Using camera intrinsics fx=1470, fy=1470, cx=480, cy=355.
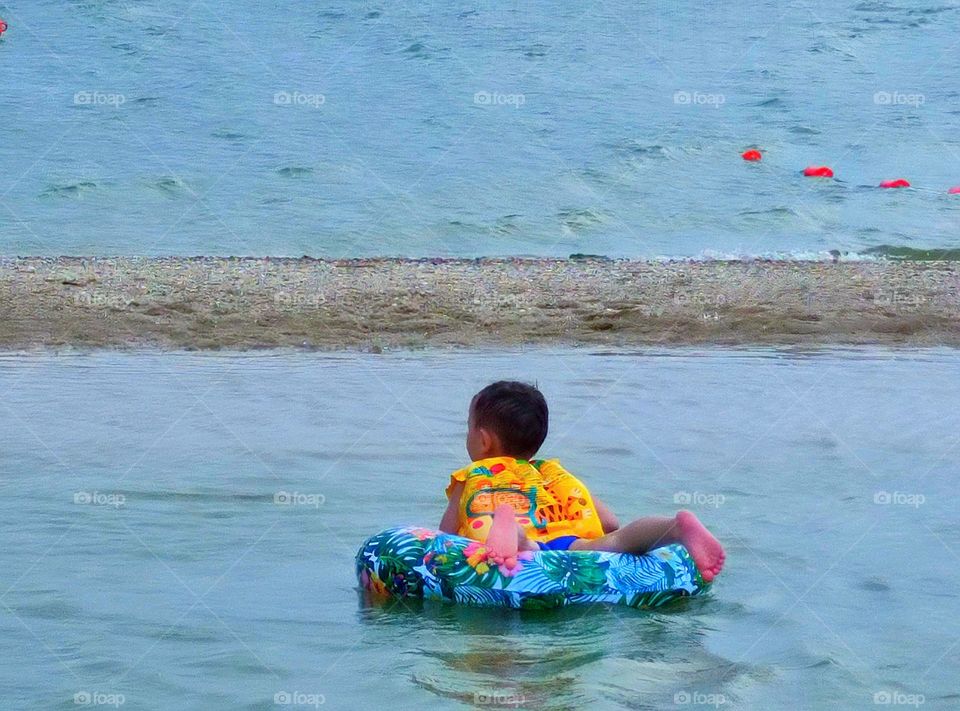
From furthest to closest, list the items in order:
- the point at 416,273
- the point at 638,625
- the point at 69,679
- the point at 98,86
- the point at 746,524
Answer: the point at 98,86 → the point at 416,273 → the point at 746,524 → the point at 638,625 → the point at 69,679

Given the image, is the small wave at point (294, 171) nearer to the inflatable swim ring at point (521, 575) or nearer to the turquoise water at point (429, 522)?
the turquoise water at point (429, 522)

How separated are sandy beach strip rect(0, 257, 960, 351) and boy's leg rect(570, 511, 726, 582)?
551cm

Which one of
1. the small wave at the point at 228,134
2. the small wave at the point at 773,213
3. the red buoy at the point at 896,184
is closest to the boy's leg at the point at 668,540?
the small wave at the point at 773,213

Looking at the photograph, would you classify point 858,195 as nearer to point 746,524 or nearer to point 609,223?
point 609,223

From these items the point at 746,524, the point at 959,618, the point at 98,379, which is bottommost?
the point at 98,379

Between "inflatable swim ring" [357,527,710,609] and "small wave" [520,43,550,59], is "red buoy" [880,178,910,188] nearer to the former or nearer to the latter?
"small wave" [520,43,550,59]

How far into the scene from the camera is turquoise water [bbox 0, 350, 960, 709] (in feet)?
14.4

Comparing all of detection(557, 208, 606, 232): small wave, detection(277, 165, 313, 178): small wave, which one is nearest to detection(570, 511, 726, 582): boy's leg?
detection(557, 208, 606, 232): small wave

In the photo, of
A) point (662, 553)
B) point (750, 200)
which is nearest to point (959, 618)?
point (662, 553)

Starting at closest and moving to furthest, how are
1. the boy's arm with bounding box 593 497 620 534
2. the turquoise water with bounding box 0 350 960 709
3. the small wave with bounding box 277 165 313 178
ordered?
the turquoise water with bounding box 0 350 960 709 < the boy's arm with bounding box 593 497 620 534 < the small wave with bounding box 277 165 313 178

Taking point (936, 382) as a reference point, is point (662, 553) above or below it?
above

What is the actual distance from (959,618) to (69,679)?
9.64ft

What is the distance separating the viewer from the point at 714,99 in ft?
74.7

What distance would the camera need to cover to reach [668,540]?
5.35 metres
